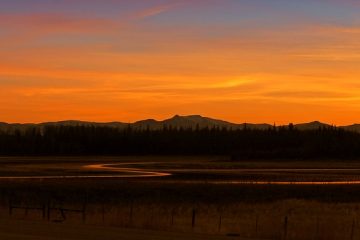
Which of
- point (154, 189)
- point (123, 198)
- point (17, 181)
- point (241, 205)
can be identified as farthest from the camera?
→ point (17, 181)

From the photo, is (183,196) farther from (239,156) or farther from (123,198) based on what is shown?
(239,156)

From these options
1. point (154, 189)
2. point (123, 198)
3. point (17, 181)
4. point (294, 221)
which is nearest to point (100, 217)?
point (294, 221)

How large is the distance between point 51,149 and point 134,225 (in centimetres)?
15839

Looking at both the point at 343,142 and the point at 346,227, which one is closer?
the point at 346,227

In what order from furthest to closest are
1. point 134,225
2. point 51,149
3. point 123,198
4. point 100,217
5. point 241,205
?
point 51,149 → point 123,198 → point 241,205 → point 100,217 → point 134,225

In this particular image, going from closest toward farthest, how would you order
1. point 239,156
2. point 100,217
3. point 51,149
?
point 100,217
point 239,156
point 51,149

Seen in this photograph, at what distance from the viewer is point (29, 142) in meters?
192

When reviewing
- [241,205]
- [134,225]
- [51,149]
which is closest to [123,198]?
[241,205]

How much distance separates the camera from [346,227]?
33.8 m

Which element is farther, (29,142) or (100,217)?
(29,142)

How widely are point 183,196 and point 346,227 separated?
22307 mm

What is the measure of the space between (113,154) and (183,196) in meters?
139

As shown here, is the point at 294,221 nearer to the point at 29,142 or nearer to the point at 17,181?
the point at 17,181

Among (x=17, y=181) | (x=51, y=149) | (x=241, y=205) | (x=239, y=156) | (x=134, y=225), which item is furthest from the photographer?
(x=51, y=149)
